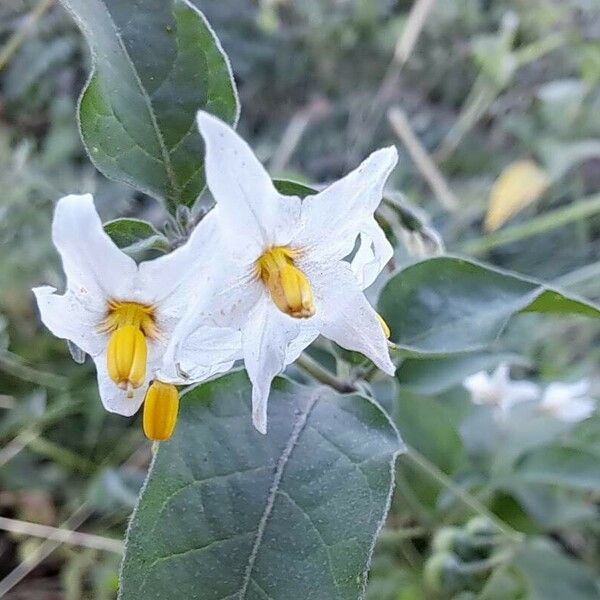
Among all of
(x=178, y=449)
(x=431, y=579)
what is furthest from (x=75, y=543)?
(x=178, y=449)

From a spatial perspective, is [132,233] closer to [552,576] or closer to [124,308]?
[124,308]

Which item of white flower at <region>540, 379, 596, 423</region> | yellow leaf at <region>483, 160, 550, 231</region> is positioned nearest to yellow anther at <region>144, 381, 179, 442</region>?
white flower at <region>540, 379, 596, 423</region>

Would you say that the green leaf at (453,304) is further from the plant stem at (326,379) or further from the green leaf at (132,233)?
the green leaf at (132,233)

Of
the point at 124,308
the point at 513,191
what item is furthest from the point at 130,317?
the point at 513,191

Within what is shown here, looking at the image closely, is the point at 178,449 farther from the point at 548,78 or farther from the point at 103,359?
the point at 548,78

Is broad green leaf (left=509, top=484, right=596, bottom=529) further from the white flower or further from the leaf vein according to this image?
the leaf vein

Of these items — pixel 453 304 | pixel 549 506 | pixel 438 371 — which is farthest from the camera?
pixel 549 506

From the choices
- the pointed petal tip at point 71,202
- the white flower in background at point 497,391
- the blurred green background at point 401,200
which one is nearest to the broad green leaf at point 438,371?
the blurred green background at point 401,200
